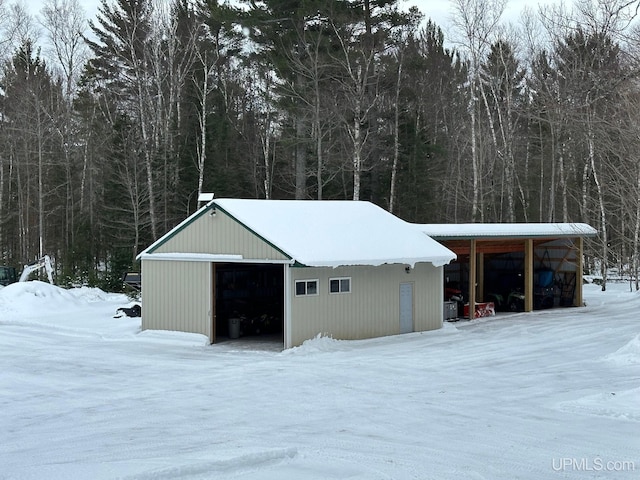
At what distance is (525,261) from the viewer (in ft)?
85.4

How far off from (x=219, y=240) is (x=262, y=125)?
2376 cm

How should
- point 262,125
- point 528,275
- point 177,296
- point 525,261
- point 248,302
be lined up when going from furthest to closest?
point 262,125 < point 528,275 < point 525,261 < point 248,302 < point 177,296

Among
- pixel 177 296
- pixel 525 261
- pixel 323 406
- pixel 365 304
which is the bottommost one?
pixel 323 406

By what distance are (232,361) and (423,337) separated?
6143mm

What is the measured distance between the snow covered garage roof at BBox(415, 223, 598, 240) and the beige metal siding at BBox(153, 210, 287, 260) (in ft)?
23.4

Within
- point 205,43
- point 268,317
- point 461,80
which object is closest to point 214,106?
point 205,43

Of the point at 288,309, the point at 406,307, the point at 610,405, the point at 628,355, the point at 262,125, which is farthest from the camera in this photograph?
the point at 262,125

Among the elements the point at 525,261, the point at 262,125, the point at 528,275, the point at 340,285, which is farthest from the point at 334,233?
the point at 262,125

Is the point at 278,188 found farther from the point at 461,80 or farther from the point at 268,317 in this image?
the point at 268,317

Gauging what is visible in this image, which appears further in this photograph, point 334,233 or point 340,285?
point 334,233

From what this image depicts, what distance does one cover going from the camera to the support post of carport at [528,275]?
85.4 ft

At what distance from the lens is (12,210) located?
128ft

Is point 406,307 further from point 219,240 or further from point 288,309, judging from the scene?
point 219,240

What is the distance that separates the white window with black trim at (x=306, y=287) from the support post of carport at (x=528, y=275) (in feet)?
36.4
